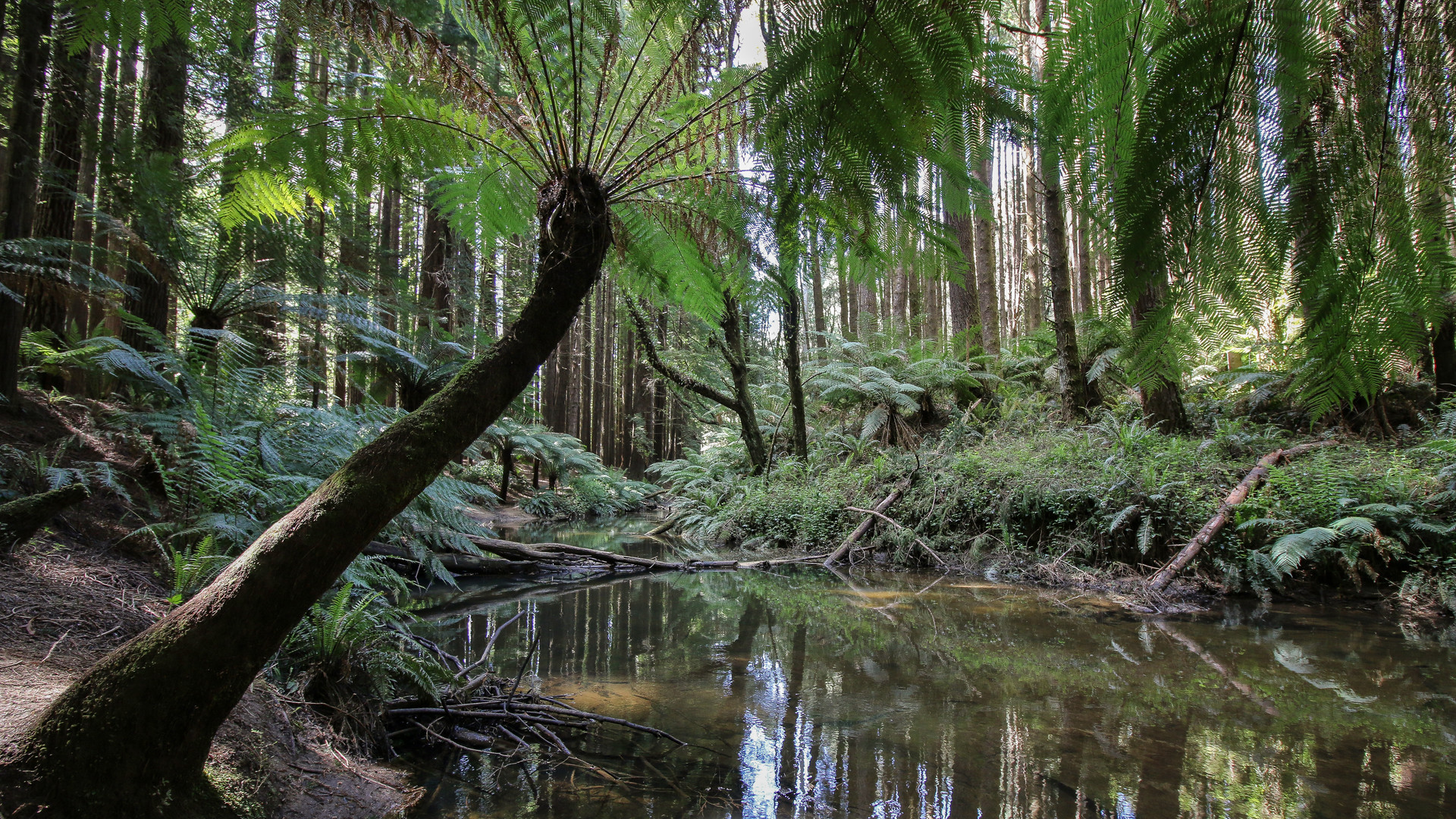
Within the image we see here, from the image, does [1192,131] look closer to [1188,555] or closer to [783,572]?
[1188,555]

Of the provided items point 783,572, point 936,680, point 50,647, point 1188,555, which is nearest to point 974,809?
point 936,680

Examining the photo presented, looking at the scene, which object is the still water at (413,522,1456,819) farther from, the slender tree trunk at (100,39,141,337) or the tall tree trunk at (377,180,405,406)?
the slender tree trunk at (100,39,141,337)

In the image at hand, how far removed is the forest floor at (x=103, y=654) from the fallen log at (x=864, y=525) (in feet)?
17.6

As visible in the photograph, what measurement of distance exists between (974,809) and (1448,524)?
191 inches

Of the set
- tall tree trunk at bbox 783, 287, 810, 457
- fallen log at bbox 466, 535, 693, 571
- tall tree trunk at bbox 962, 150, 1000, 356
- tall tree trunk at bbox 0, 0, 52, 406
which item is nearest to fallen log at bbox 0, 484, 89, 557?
tall tree trunk at bbox 0, 0, 52, 406

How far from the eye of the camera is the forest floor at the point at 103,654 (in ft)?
5.24

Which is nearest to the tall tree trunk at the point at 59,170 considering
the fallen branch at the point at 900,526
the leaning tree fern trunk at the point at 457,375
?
the leaning tree fern trunk at the point at 457,375

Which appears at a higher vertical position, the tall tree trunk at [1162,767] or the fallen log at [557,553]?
the fallen log at [557,553]

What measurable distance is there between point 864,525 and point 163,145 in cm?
734

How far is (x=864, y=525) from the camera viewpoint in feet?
23.6

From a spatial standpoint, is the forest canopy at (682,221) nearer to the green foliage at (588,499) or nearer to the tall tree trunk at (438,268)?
the tall tree trunk at (438,268)

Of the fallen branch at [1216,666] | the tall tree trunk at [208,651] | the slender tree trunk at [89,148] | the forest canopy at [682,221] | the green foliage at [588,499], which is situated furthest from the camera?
the green foliage at [588,499]

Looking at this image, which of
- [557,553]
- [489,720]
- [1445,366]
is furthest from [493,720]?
[1445,366]

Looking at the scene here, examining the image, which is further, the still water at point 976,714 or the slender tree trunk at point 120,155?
the slender tree trunk at point 120,155
